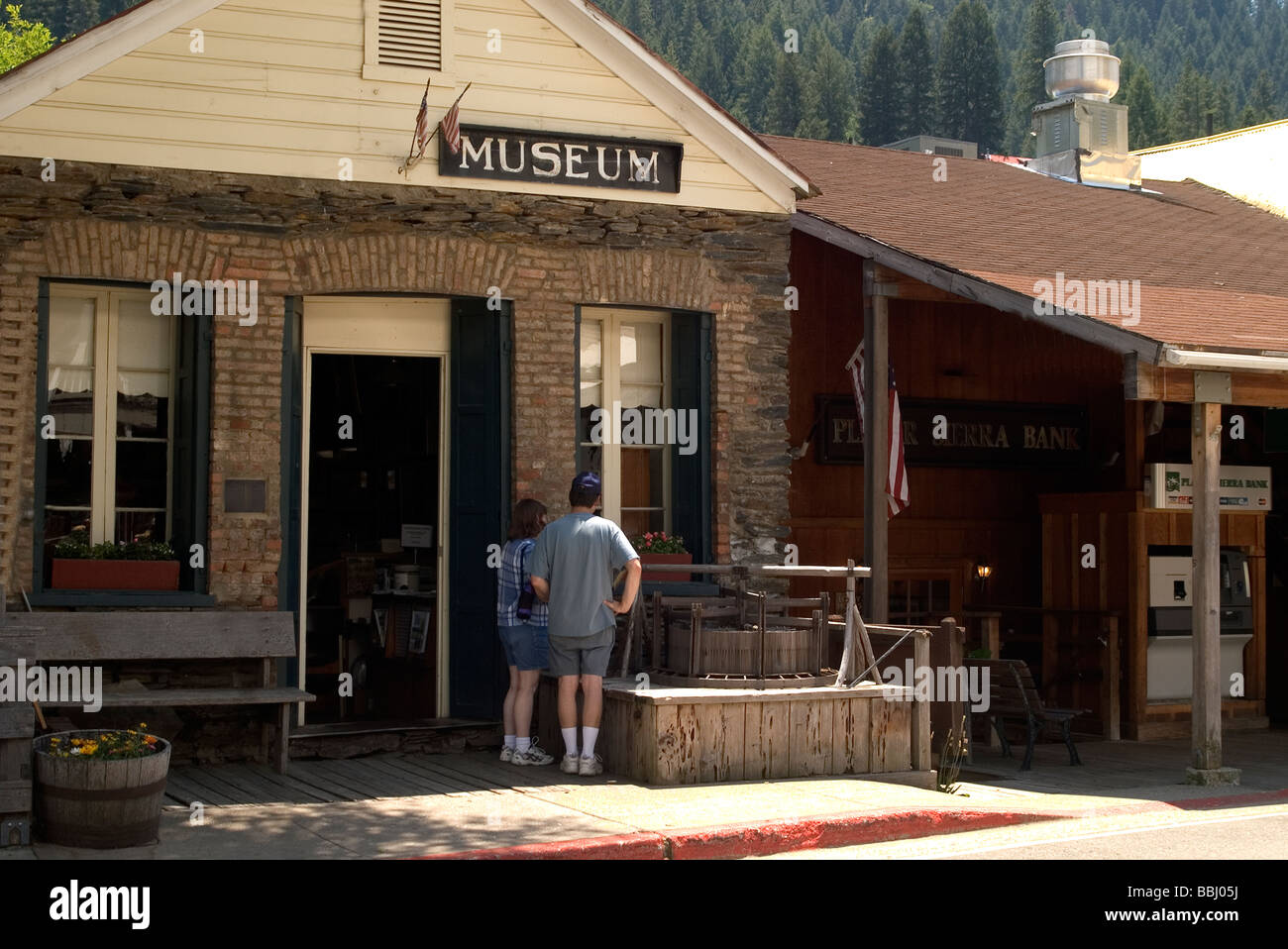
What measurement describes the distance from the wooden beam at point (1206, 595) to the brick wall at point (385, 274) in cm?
312

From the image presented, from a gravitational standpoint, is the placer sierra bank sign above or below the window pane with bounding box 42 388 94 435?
above

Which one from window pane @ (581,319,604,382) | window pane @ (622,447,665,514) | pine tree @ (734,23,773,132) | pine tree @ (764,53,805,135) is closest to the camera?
window pane @ (581,319,604,382)

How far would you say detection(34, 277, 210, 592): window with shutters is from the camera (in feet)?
34.0

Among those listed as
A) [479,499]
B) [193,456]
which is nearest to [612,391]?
[479,499]

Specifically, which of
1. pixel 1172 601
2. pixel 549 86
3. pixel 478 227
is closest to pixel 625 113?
pixel 549 86

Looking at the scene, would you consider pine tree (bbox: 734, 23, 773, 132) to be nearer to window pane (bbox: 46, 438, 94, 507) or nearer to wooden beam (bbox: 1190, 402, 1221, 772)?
wooden beam (bbox: 1190, 402, 1221, 772)

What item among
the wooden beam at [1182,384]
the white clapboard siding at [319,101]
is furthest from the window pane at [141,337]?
the wooden beam at [1182,384]

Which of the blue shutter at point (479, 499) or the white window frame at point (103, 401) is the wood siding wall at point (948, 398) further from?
the white window frame at point (103, 401)

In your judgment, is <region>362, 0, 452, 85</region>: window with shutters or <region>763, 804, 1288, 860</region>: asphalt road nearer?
<region>763, 804, 1288, 860</region>: asphalt road

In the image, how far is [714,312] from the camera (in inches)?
469

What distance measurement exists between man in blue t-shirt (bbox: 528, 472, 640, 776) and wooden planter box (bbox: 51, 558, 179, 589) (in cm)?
259

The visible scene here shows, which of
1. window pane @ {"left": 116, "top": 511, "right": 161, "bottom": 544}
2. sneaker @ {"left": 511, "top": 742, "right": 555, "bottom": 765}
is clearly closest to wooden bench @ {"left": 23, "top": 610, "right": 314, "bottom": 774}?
window pane @ {"left": 116, "top": 511, "right": 161, "bottom": 544}

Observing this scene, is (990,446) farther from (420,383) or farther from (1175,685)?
(420,383)

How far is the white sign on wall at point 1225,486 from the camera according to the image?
13.8 m
